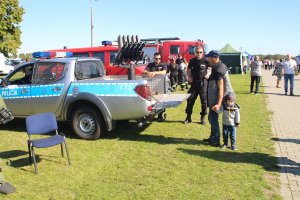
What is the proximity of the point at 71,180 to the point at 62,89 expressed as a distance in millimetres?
2639

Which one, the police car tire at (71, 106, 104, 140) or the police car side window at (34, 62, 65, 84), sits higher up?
the police car side window at (34, 62, 65, 84)

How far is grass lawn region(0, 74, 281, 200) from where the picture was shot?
15.1 feet

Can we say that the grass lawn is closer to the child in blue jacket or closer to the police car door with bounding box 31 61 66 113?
the child in blue jacket

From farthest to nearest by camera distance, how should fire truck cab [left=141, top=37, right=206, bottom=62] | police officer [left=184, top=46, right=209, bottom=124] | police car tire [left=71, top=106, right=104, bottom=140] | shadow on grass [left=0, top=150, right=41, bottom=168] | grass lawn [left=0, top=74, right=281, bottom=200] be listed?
1. fire truck cab [left=141, top=37, right=206, bottom=62]
2. police officer [left=184, top=46, right=209, bottom=124]
3. police car tire [left=71, top=106, right=104, bottom=140]
4. shadow on grass [left=0, top=150, right=41, bottom=168]
5. grass lawn [left=0, top=74, right=281, bottom=200]

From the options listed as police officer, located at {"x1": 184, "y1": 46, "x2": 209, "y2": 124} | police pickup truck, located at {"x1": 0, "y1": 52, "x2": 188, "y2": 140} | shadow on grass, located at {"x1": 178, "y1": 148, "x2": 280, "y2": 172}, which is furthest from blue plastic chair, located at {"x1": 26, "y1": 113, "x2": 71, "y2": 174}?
police officer, located at {"x1": 184, "y1": 46, "x2": 209, "y2": 124}

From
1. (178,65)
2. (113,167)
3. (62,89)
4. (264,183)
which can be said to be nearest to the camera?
(264,183)

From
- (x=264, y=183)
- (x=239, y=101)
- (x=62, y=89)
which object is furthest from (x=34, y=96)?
(x=239, y=101)

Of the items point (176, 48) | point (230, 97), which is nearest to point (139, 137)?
point (230, 97)

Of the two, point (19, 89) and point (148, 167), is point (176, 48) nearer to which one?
point (19, 89)

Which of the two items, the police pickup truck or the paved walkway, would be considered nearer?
the paved walkway

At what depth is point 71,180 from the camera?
5020 millimetres

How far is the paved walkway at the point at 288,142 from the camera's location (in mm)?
4797

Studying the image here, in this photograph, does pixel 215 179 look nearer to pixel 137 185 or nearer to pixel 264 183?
pixel 264 183

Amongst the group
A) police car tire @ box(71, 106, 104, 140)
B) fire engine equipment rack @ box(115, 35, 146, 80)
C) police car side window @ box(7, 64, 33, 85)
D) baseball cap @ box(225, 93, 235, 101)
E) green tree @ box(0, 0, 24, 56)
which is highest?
green tree @ box(0, 0, 24, 56)
